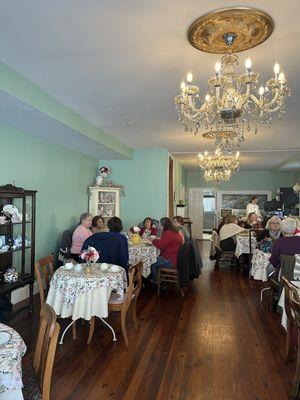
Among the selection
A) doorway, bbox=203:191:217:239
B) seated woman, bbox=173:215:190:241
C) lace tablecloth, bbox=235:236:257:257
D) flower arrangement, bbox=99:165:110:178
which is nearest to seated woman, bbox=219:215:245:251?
lace tablecloth, bbox=235:236:257:257

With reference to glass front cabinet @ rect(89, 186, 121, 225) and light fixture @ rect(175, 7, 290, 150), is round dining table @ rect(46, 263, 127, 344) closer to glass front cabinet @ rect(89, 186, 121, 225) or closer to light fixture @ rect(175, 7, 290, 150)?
light fixture @ rect(175, 7, 290, 150)

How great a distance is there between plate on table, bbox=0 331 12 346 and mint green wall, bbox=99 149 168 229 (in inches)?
223

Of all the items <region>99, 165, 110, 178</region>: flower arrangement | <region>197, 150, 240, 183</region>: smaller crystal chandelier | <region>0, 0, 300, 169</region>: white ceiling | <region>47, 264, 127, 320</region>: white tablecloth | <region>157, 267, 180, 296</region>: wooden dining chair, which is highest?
<region>0, 0, 300, 169</region>: white ceiling

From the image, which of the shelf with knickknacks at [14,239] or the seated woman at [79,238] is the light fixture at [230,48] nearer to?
the shelf with knickknacks at [14,239]

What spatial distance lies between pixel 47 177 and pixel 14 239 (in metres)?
1.44

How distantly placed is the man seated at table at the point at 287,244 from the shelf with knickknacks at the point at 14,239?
123 inches

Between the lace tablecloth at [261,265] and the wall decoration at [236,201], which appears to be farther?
the wall decoration at [236,201]

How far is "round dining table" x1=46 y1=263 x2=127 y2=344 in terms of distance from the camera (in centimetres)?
315

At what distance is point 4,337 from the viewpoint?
171cm

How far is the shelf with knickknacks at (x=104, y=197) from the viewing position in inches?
269

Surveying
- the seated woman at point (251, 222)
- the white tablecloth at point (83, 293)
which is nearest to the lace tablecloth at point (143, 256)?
the white tablecloth at point (83, 293)

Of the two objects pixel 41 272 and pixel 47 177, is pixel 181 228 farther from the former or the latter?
pixel 41 272

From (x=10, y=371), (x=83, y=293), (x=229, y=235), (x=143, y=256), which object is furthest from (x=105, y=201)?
(x=10, y=371)

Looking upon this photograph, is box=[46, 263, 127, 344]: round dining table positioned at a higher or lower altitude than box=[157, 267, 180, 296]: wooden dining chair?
higher
